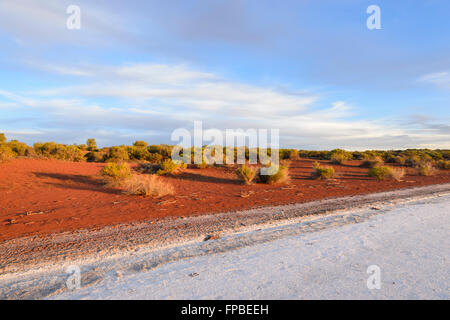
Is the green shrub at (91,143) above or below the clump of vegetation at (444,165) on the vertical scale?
above

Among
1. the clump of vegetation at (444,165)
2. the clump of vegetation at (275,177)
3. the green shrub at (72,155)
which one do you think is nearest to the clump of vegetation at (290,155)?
the clump of vegetation at (444,165)

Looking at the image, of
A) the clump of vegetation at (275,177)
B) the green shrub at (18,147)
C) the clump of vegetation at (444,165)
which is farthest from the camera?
the clump of vegetation at (444,165)

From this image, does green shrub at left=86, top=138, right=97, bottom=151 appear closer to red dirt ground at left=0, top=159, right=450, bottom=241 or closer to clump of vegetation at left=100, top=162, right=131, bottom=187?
red dirt ground at left=0, top=159, right=450, bottom=241

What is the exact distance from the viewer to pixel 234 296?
326 centimetres

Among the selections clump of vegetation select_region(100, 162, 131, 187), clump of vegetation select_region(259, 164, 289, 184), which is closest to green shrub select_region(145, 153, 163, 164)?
clump of vegetation select_region(100, 162, 131, 187)

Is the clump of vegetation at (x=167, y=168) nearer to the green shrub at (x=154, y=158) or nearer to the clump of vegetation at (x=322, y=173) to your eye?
the green shrub at (x=154, y=158)

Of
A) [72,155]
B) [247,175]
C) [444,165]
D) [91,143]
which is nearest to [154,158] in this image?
[72,155]

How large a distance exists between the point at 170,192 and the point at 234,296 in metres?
9.72

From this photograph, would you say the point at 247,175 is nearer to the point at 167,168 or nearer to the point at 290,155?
the point at 167,168

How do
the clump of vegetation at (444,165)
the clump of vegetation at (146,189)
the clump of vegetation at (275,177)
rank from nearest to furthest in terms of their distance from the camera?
the clump of vegetation at (146,189), the clump of vegetation at (275,177), the clump of vegetation at (444,165)

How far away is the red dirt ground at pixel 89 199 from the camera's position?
790 centimetres
